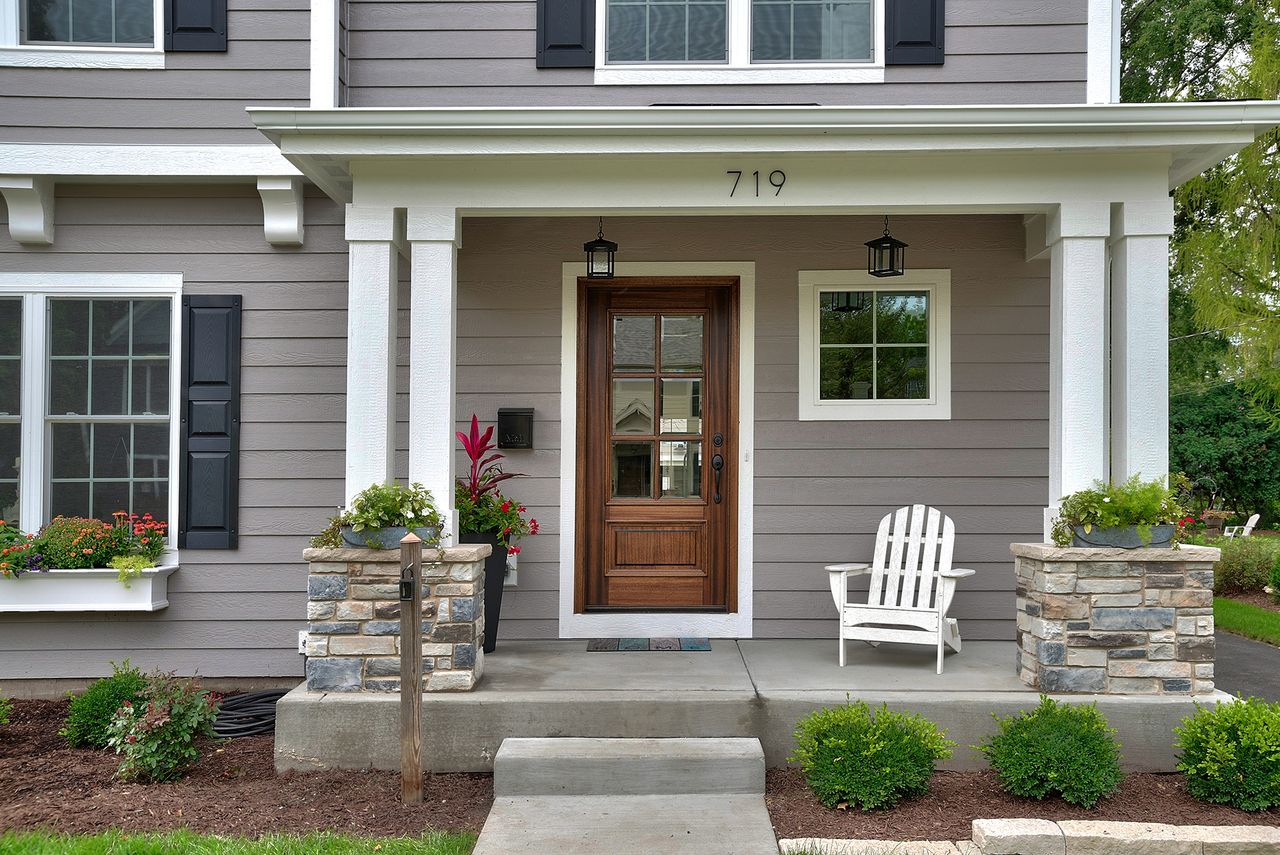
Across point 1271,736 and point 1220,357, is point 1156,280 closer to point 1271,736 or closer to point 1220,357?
point 1271,736

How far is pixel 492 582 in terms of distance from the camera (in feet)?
15.0

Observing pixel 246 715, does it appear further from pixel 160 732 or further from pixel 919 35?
pixel 919 35

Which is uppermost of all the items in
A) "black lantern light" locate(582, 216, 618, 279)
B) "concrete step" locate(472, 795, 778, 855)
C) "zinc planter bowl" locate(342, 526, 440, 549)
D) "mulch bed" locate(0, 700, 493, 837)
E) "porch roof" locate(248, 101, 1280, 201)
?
"porch roof" locate(248, 101, 1280, 201)

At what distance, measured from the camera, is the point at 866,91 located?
491cm

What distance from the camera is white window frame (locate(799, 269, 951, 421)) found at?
5.00 meters

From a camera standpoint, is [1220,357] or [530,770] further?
[1220,357]

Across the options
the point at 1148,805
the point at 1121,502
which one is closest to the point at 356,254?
the point at 1121,502

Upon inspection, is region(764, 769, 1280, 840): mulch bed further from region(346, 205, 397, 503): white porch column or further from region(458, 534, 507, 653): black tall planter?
region(346, 205, 397, 503): white porch column

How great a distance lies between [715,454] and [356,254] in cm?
214

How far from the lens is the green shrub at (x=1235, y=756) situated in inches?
127

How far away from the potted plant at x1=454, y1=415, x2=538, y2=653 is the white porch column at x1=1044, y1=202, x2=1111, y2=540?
2437mm

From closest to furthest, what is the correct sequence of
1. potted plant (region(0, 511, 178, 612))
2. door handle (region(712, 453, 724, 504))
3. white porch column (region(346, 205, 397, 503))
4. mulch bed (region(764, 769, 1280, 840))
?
mulch bed (region(764, 769, 1280, 840)) → white porch column (region(346, 205, 397, 503)) → potted plant (region(0, 511, 178, 612)) → door handle (region(712, 453, 724, 504))

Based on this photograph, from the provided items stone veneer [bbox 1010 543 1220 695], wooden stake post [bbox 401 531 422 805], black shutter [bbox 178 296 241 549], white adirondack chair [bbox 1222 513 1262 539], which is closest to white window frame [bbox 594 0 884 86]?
black shutter [bbox 178 296 241 549]

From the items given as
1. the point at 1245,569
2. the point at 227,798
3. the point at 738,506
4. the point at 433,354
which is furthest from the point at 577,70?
the point at 1245,569
